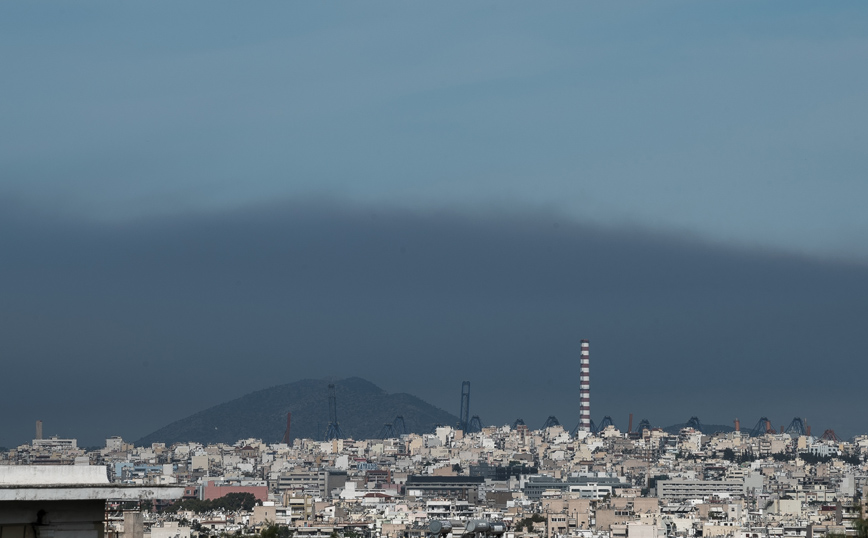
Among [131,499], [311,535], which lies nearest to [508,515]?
[311,535]

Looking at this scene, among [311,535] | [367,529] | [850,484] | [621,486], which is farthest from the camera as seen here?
[621,486]

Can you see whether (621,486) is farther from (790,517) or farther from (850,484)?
(790,517)

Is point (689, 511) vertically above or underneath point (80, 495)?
above

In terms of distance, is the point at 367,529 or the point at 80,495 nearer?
the point at 80,495

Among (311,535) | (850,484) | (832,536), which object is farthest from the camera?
(850,484)

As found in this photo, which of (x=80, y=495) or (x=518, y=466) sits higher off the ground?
(x=518, y=466)

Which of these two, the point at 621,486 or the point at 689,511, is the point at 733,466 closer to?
the point at 621,486

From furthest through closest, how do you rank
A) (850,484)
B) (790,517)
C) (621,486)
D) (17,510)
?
(621,486)
(850,484)
(790,517)
(17,510)

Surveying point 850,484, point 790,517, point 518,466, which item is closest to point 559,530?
point 790,517

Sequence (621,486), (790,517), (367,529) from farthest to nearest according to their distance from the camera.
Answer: (621,486) → (790,517) → (367,529)
